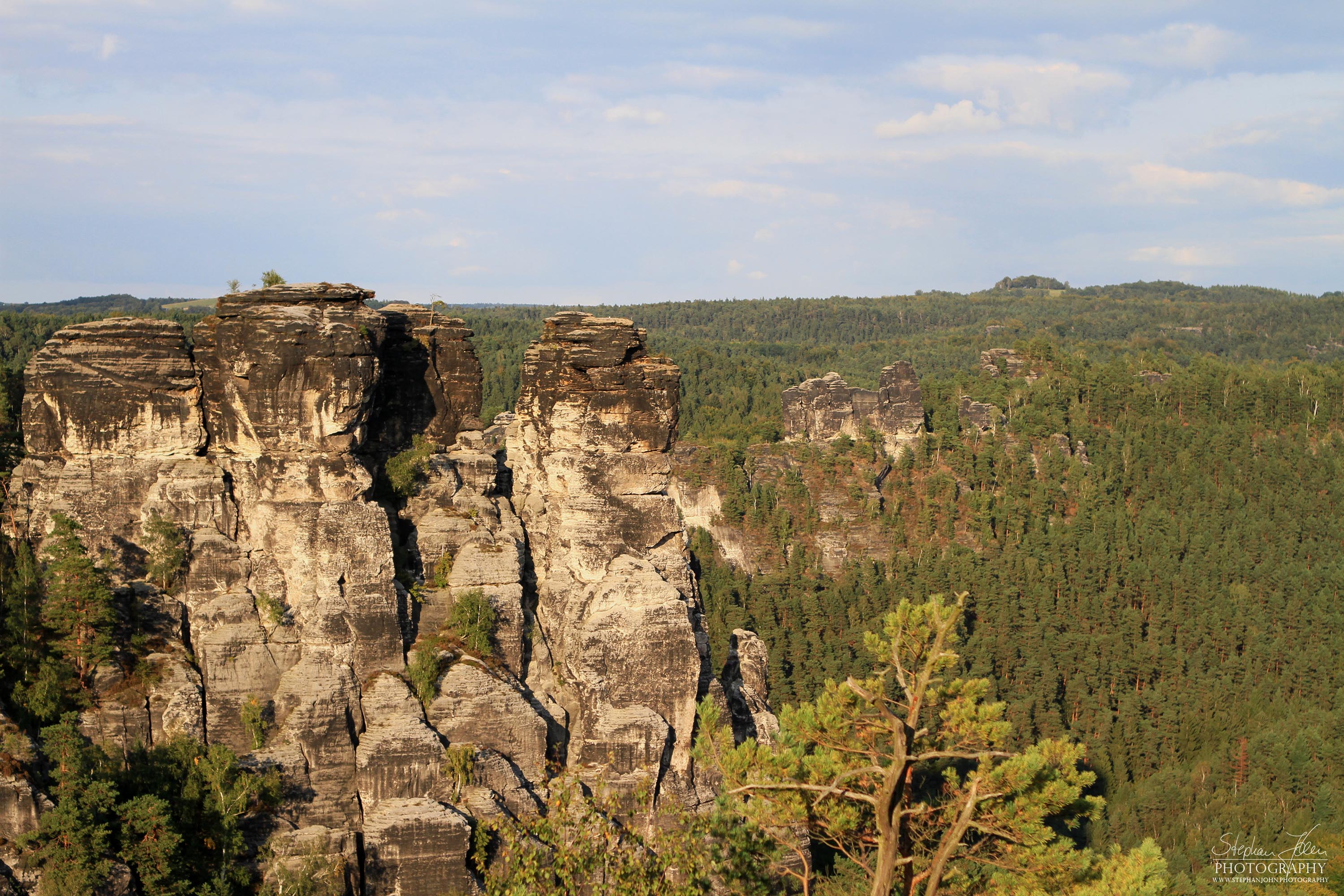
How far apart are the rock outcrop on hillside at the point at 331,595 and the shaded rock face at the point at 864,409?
9516 centimetres

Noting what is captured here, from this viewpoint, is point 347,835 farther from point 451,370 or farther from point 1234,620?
point 1234,620

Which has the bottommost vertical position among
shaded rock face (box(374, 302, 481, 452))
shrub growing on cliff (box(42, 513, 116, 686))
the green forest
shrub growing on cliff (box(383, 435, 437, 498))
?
the green forest

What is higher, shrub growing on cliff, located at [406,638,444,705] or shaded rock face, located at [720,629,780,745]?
shrub growing on cliff, located at [406,638,444,705]

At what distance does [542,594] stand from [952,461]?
91860 millimetres

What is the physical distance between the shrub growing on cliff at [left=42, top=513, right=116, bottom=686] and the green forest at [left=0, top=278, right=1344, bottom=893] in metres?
0.09

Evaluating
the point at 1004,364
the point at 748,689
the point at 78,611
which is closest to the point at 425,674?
the point at 78,611

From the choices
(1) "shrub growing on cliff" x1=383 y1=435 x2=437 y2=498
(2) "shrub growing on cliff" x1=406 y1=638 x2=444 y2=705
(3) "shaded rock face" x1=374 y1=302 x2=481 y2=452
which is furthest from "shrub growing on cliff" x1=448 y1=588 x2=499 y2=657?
(3) "shaded rock face" x1=374 y1=302 x2=481 y2=452

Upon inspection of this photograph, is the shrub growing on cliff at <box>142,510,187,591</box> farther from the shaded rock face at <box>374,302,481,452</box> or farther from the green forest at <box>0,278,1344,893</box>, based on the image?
the shaded rock face at <box>374,302,481,452</box>

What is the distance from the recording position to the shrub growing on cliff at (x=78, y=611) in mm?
31359

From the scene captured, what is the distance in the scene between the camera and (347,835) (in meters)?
31.2

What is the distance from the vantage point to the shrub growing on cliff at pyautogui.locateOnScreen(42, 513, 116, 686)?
103 feet

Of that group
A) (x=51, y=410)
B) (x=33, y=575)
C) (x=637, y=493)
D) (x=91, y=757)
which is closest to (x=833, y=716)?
(x=637, y=493)

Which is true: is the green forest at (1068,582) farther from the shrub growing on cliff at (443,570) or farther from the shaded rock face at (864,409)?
the shrub growing on cliff at (443,570)

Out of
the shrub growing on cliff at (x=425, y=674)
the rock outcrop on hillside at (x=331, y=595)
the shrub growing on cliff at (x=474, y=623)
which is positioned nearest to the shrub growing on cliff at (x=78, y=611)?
the rock outcrop on hillside at (x=331, y=595)
